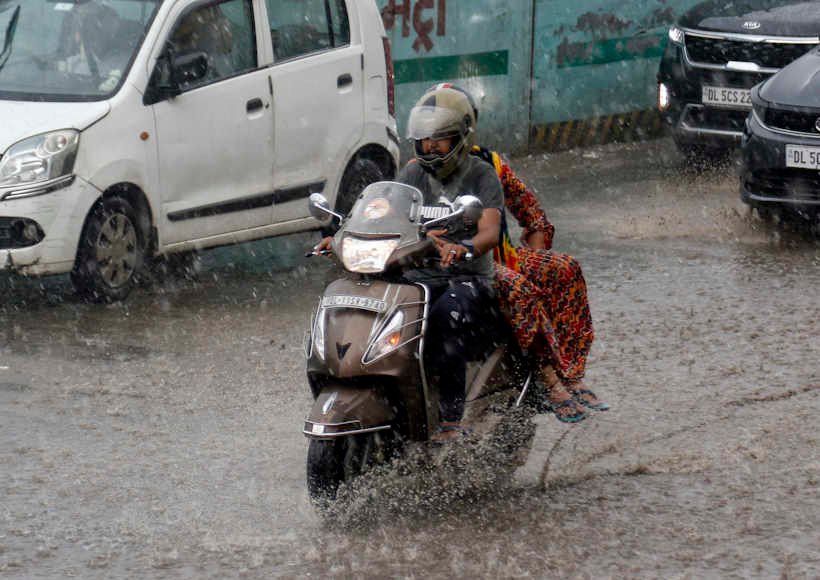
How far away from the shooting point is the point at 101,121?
867 centimetres

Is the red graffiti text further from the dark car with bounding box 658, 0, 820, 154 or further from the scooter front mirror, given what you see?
the scooter front mirror

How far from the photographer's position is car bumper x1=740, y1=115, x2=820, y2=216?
34.9 ft

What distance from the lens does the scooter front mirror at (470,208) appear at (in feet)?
17.8

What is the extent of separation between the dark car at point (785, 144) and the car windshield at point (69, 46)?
14.2 ft

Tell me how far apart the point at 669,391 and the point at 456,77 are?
7473 mm

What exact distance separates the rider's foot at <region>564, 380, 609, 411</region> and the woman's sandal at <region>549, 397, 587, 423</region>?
42 mm

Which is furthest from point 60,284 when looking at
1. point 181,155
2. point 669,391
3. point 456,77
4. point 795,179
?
point 456,77

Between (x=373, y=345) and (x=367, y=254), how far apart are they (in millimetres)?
352

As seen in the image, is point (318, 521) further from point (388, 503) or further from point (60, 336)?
point (60, 336)

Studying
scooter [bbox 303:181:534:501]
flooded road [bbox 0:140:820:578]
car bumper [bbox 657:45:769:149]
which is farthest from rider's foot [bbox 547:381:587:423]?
car bumper [bbox 657:45:769:149]

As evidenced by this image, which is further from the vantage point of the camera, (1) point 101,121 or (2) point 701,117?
(2) point 701,117

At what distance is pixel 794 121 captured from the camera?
10734mm

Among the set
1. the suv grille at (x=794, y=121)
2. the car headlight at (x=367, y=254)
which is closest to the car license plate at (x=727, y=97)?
the suv grille at (x=794, y=121)

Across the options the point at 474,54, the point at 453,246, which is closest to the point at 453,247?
the point at 453,246
